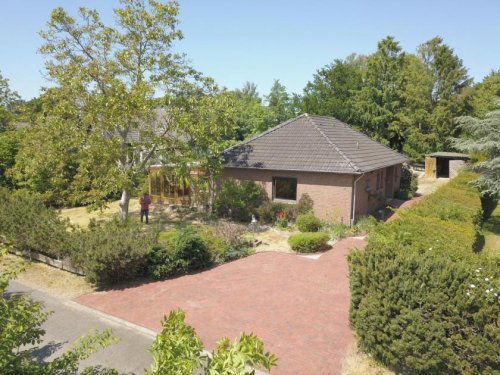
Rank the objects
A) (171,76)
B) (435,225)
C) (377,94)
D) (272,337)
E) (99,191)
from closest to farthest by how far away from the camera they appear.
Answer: (272,337)
(435,225)
(99,191)
(171,76)
(377,94)

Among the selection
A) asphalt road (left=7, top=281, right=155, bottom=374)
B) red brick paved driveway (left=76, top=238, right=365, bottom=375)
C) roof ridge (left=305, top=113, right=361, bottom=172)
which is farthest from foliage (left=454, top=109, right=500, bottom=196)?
asphalt road (left=7, top=281, right=155, bottom=374)

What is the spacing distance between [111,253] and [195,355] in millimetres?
8589

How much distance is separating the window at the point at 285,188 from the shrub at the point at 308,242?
4920 mm

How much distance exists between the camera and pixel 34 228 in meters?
13.7

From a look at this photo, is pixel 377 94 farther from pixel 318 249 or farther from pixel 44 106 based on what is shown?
pixel 44 106

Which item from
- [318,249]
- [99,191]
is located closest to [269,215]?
[318,249]

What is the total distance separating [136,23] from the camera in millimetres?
17828

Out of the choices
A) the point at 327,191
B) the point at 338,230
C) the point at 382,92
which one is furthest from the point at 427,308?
the point at 382,92

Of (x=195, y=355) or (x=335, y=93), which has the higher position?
(x=335, y=93)

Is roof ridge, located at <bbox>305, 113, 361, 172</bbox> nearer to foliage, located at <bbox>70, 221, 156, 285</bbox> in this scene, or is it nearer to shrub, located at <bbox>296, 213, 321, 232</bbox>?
shrub, located at <bbox>296, 213, 321, 232</bbox>

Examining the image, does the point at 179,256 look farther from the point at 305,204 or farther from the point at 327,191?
the point at 327,191

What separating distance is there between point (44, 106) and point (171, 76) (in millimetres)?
5959

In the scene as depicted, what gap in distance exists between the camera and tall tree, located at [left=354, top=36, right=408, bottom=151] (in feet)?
138

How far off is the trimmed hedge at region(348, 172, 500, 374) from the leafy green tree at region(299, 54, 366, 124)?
35.8 meters
